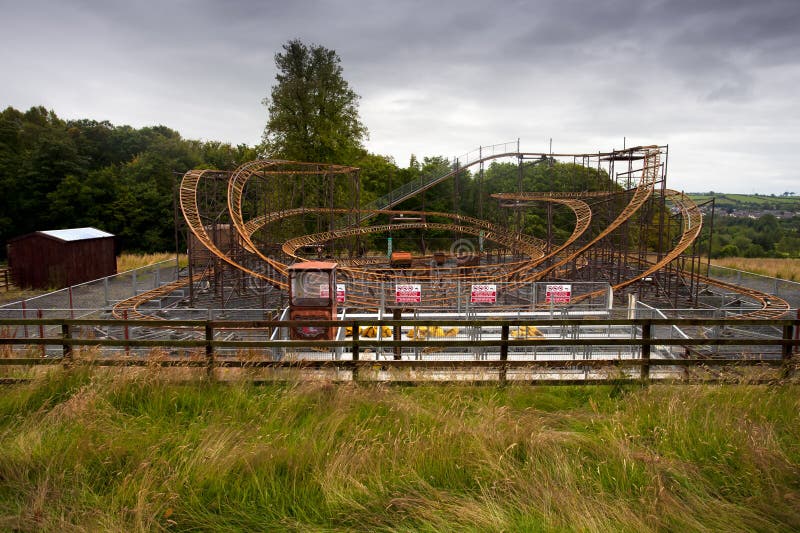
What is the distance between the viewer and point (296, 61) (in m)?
36.6

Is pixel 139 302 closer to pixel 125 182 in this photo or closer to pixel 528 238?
pixel 528 238

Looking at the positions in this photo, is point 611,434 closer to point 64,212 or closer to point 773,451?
point 773,451

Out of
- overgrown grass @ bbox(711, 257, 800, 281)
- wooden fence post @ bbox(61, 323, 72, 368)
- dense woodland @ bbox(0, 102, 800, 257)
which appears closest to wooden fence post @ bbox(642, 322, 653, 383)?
wooden fence post @ bbox(61, 323, 72, 368)

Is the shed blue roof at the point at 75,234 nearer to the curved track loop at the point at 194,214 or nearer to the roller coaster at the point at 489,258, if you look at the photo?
the roller coaster at the point at 489,258

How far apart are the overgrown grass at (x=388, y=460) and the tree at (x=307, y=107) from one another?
108ft

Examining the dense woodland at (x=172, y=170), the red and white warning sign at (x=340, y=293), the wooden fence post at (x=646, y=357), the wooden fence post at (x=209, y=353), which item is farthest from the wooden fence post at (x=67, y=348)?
the dense woodland at (x=172, y=170)

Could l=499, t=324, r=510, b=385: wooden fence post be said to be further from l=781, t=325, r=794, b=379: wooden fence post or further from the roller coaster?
the roller coaster

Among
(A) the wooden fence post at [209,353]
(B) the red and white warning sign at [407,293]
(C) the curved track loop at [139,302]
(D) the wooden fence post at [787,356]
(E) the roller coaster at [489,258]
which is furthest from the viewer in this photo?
(E) the roller coaster at [489,258]

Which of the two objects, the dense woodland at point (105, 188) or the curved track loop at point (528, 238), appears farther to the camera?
the dense woodland at point (105, 188)

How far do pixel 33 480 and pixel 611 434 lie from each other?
4.92m

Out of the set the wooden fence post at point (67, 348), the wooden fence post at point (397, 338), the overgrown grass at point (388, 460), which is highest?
the wooden fence post at point (67, 348)

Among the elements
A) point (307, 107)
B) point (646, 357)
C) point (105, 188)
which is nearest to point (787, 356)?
point (646, 357)

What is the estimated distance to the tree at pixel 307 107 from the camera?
117 ft

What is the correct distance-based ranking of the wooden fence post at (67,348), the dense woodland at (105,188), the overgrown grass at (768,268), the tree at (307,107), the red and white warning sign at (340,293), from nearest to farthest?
the wooden fence post at (67,348) → the red and white warning sign at (340,293) → the overgrown grass at (768,268) → the tree at (307,107) → the dense woodland at (105,188)
